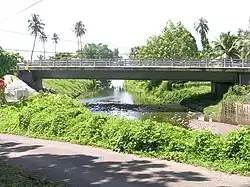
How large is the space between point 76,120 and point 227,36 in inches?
2048

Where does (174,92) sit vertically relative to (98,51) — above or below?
below

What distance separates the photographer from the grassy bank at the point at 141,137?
12602 mm

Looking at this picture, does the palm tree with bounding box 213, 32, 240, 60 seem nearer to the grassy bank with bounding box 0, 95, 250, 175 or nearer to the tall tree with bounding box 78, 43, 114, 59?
the grassy bank with bounding box 0, 95, 250, 175

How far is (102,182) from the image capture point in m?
11.1

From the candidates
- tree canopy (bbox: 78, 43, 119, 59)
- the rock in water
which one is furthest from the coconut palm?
tree canopy (bbox: 78, 43, 119, 59)

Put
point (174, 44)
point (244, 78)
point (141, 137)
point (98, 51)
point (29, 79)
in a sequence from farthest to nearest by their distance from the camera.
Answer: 1. point (98, 51)
2. point (174, 44)
3. point (29, 79)
4. point (244, 78)
5. point (141, 137)

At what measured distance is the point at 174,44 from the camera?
78.2 meters

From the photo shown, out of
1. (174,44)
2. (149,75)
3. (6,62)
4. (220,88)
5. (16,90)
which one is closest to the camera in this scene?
(6,62)

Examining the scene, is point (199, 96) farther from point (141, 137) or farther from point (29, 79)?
point (141, 137)

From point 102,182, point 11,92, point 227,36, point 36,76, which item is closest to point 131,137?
point 102,182

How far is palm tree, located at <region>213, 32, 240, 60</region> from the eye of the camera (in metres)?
65.5

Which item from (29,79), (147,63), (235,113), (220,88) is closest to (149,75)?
(147,63)

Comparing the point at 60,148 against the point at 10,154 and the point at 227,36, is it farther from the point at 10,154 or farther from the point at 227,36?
the point at 227,36

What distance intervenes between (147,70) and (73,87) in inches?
1689
